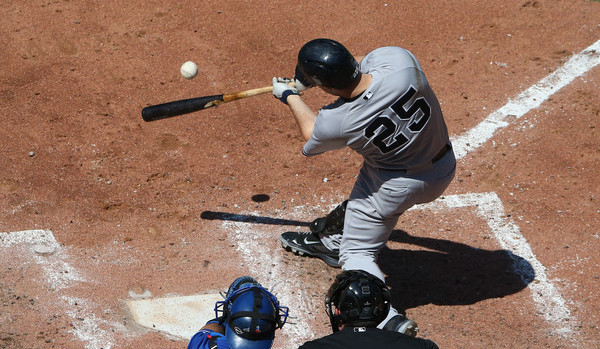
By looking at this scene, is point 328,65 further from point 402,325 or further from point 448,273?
point 448,273

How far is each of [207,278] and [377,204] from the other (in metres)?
1.42

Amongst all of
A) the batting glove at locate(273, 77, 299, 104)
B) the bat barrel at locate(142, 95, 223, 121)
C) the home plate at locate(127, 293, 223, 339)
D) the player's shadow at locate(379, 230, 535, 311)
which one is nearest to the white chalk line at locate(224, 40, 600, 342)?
the player's shadow at locate(379, 230, 535, 311)

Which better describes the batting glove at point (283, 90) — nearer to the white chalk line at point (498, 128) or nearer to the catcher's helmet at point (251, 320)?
the white chalk line at point (498, 128)

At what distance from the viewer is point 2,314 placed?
436 cm

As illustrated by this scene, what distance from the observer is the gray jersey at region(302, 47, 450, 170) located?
388 cm

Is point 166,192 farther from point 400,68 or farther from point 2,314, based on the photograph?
point 400,68

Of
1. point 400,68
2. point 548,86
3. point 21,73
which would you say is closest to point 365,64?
point 400,68

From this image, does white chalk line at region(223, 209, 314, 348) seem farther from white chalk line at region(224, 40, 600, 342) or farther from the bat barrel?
the bat barrel

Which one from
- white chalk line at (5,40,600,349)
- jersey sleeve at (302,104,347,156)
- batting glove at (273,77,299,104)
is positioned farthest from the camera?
white chalk line at (5,40,600,349)

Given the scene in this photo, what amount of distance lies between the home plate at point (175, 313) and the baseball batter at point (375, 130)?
1023mm

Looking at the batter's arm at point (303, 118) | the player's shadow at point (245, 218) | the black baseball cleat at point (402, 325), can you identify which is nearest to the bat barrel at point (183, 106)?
the player's shadow at point (245, 218)

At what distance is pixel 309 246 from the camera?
5.11m

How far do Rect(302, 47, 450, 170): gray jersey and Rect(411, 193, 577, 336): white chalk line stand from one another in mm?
1475

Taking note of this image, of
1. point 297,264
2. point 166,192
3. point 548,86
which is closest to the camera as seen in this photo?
point 297,264
